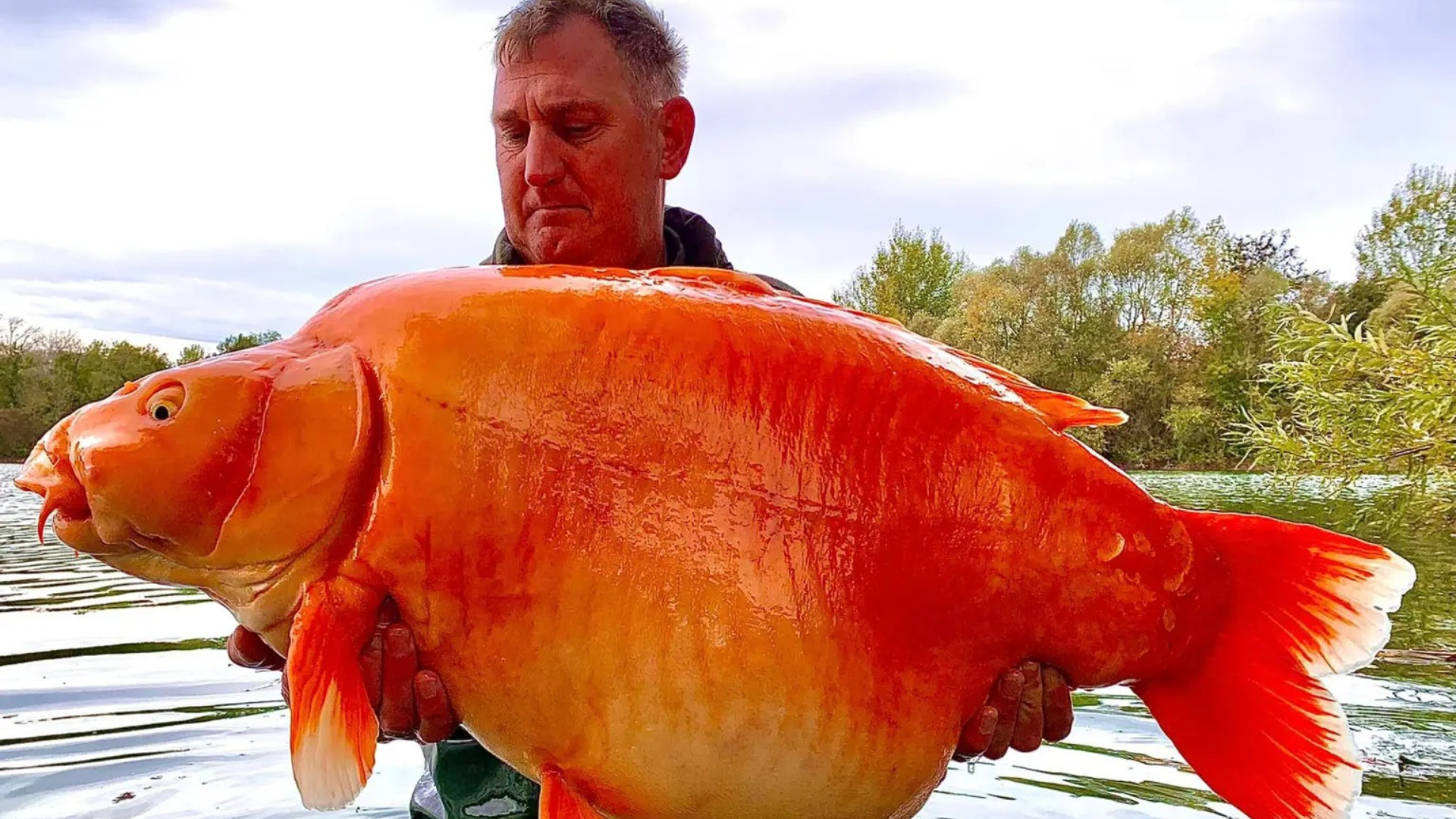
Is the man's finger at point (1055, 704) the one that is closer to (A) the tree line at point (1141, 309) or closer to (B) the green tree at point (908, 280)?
(A) the tree line at point (1141, 309)

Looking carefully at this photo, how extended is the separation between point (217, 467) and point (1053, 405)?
1.36 meters

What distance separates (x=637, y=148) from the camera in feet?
9.87

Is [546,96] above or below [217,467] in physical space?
above

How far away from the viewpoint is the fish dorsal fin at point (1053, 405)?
1924mm

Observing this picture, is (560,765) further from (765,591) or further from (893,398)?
(893,398)

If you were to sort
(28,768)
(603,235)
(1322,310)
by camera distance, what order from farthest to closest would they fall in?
(1322,310)
(28,768)
(603,235)

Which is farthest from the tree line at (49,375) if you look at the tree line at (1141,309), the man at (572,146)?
the man at (572,146)

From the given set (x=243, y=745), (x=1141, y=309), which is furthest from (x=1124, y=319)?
(x=243, y=745)

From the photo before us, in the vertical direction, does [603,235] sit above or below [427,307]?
above

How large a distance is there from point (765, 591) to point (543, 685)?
367mm

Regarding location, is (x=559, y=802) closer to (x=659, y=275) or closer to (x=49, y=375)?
(x=659, y=275)

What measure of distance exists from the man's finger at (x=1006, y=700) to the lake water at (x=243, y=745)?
1953 millimetres

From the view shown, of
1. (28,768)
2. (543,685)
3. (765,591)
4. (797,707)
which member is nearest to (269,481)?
(543,685)

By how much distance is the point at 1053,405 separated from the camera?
1.94 metres
